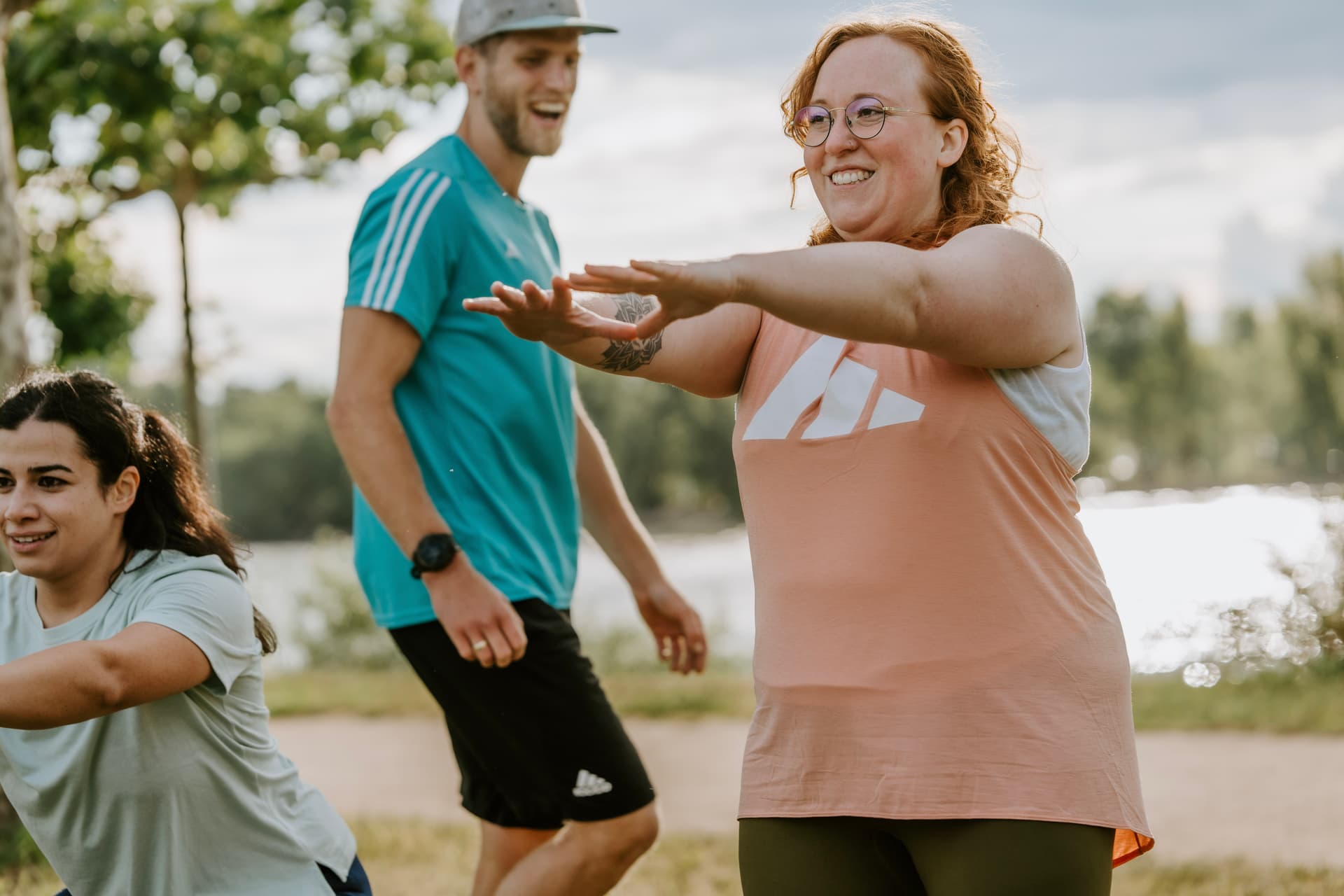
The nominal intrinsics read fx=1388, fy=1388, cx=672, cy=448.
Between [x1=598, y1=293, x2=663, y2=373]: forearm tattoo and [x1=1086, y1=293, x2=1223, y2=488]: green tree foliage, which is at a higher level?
[x1=598, y1=293, x2=663, y2=373]: forearm tattoo

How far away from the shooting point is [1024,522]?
2.02 m

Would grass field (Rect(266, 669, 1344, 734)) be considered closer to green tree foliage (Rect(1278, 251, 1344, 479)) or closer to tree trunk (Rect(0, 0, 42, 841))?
tree trunk (Rect(0, 0, 42, 841))

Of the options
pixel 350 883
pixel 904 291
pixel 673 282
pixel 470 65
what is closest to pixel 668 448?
Answer: pixel 470 65

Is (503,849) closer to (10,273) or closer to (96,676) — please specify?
(96,676)

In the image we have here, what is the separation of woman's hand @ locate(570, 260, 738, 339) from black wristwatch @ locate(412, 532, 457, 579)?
1.31 metres

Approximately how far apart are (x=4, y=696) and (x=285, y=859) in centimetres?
66

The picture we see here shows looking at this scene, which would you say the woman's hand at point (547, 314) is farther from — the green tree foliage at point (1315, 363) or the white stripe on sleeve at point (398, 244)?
the green tree foliage at point (1315, 363)

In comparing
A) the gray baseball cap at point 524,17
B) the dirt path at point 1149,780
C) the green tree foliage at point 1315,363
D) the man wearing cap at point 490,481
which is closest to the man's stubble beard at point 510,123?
the man wearing cap at point 490,481

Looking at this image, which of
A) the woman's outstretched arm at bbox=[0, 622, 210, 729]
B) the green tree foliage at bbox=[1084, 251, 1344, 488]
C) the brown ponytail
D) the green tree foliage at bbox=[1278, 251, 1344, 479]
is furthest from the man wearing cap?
the green tree foliage at bbox=[1084, 251, 1344, 488]

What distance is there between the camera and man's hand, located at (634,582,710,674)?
3523 mm

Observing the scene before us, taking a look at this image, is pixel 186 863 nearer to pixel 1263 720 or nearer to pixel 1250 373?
pixel 1263 720

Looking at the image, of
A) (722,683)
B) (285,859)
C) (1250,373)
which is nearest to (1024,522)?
(285,859)

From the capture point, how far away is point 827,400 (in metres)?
2.10

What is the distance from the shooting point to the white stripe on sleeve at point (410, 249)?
2.94 m
